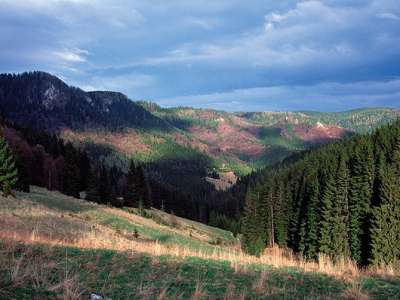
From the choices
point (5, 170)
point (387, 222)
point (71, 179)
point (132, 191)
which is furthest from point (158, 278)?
point (132, 191)

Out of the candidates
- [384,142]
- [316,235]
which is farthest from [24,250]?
[384,142]

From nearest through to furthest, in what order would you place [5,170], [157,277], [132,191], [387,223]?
[157,277], [387,223], [5,170], [132,191]

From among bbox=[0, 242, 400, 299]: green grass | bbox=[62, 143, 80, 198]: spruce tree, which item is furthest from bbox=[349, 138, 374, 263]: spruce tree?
bbox=[62, 143, 80, 198]: spruce tree

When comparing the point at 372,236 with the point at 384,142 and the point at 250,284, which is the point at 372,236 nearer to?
the point at 384,142

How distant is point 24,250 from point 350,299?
8250 millimetres

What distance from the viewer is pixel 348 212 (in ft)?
185

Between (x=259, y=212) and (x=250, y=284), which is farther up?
(x=250, y=284)

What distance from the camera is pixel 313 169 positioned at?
3147 inches

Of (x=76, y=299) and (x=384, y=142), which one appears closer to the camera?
(x=76, y=299)

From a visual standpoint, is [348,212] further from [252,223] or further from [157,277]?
[157,277]

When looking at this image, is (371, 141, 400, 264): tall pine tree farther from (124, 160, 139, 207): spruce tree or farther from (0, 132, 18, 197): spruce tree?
(124, 160, 139, 207): spruce tree

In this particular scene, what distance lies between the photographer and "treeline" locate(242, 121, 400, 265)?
47.6 m

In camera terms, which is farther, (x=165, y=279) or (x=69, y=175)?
(x=69, y=175)

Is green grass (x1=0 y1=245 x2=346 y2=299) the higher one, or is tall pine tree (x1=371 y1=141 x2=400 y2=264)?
green grass (x1=0 y1=245 x2=346 y2=299)
